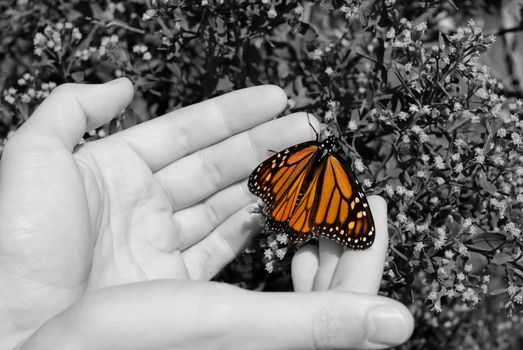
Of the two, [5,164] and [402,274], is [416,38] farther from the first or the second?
[5,164]

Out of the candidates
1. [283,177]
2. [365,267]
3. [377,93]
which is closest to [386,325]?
[365,267]

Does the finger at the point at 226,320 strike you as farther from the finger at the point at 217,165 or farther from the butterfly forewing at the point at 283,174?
the finger at the point at 217,165

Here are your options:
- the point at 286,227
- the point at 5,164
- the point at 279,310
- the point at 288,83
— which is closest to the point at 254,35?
the point at 288,83

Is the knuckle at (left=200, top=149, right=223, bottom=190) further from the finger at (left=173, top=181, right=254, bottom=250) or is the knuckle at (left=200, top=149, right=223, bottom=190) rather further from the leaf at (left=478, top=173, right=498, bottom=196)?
the leaf at (left=478, top=173, right=498, bottom=196)

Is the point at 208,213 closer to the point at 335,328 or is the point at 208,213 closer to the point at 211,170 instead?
the point at 211,170

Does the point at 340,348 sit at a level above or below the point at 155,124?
below

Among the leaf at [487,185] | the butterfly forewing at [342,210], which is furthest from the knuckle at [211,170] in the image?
the leaf at [487,185]

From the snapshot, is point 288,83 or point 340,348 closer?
point 340,348

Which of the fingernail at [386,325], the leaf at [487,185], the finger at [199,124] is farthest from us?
the finger at [199,124]
